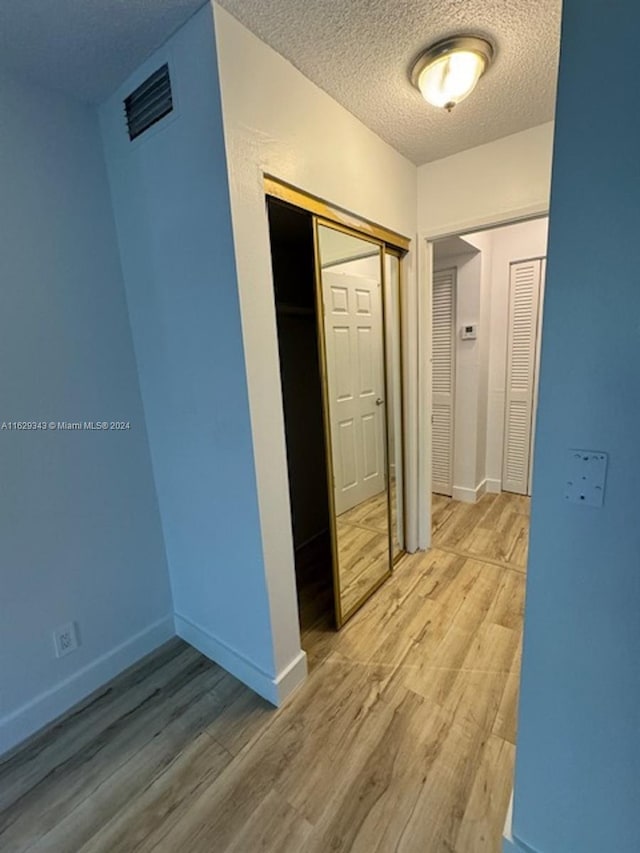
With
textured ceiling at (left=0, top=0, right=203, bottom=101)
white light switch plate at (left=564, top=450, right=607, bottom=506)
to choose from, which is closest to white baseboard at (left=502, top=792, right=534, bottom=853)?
white light switch plate at (left=564, top=450, right=607, bottom=506)

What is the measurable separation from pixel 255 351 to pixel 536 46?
4.96 ft

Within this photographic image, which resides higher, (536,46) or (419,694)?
(536,46)

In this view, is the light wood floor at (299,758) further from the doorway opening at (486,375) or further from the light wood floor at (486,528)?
the doorway opening at (486,375)

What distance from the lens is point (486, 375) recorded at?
11.6ft

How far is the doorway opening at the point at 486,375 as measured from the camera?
321 centimetres

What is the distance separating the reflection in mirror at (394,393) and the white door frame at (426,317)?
14cm

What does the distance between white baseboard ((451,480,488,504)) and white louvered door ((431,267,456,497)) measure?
0.06 m

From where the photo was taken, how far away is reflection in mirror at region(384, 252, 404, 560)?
2251 mm

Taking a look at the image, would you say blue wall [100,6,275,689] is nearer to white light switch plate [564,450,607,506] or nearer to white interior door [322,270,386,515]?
white interior door [322,270,386,515]

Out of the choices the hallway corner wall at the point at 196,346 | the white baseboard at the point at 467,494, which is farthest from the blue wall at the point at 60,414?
the white baseboard at the point at 467,494

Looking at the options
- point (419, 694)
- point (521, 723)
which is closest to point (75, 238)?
point (521, 723)

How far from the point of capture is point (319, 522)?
3078 mm

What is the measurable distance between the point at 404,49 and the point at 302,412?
6.56 ft

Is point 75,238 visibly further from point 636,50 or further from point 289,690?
point 289,690
